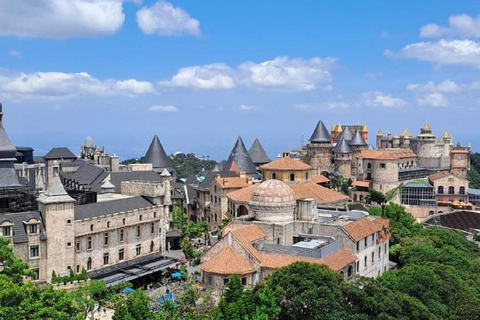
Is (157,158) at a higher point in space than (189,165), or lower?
higher

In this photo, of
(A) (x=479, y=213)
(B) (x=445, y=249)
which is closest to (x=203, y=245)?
(B) (x=445, y=249)

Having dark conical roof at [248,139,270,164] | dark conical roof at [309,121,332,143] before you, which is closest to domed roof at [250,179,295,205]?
dark conical roof at [248,139,270,164]

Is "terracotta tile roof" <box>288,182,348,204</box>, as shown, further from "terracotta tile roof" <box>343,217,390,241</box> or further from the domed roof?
the domed roof

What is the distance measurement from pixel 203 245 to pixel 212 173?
17.2m

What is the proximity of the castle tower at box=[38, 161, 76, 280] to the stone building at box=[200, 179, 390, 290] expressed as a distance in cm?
1225

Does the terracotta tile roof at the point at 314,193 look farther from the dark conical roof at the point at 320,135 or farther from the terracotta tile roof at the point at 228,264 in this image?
the dark conical roof at the point at 320,135

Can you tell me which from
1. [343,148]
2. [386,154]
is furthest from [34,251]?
[386,154]

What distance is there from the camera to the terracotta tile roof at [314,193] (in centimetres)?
6781

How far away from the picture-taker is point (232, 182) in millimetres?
75250

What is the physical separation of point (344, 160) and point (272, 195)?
4570 centimetres

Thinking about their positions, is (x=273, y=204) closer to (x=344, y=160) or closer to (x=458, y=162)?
(x=344, y=160)

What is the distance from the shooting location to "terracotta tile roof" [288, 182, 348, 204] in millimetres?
67812

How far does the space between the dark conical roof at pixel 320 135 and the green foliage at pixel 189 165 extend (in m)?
57.9

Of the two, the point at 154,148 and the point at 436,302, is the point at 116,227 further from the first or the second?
the point at 154,148
